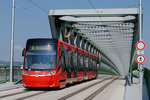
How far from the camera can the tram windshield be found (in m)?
15.3

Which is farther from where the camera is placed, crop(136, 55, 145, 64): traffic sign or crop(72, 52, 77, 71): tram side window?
crop(72, 52, 77, 71): tram side window

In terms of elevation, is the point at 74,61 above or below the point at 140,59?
below

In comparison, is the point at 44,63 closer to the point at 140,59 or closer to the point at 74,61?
the point at 74,61

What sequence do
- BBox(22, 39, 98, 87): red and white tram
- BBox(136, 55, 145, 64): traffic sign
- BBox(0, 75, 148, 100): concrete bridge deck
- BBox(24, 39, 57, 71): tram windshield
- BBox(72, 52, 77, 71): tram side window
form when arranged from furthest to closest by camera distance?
BBox(72, 52, 77, 71): tram side window, BBox(136, 55, 145, 64): traffic sign, BBox(24, 39, 57, 71): tram windshield, BBox(22, 39, 98, 87): red and white tram, BBox(0, 75, 148, 100): concrete bridge deck

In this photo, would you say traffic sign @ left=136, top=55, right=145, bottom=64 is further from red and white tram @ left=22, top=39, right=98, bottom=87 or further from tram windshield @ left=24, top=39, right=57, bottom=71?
tram windshield @ left=24, top=39, right=57, bottom=71

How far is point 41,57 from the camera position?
15406 mm

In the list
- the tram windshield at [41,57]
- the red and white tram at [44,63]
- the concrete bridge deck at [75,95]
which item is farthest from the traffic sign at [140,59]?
the tram windshield at [41,57]

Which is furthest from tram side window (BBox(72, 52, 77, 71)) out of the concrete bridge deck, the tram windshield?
the tram windshield

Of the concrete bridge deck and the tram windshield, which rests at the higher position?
the tram windshield

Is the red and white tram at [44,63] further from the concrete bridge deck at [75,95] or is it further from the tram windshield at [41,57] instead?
the concrete bridge deck at [75,95]

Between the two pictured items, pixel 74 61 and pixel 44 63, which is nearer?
pixel 44 63

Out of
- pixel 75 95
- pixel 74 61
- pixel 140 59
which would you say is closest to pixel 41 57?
pixel 75 95

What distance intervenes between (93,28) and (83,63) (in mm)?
A: 19672

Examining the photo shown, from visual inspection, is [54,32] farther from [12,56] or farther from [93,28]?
[12,56]
